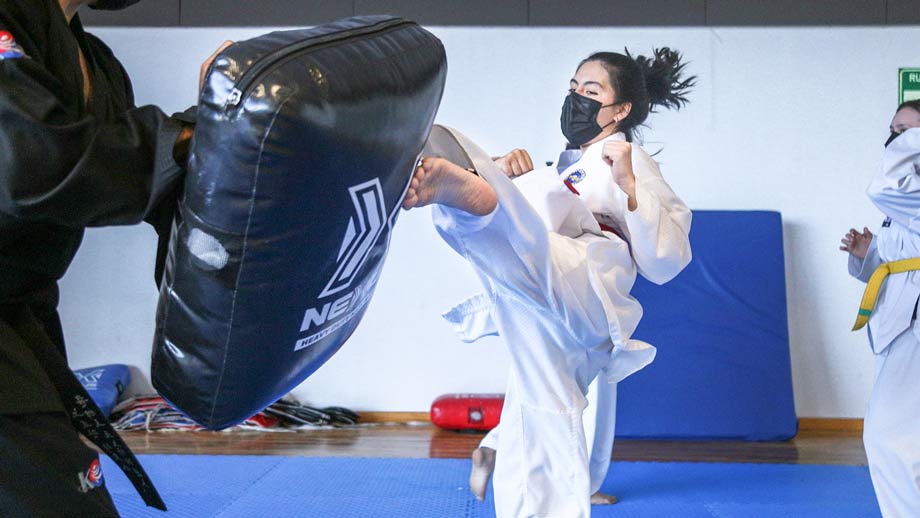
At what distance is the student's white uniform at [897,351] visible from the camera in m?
2.74

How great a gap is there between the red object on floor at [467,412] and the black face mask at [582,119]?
2144mm

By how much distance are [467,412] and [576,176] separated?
2325 mm

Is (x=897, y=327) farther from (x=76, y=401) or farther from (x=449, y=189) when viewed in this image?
(x=76, y=401)

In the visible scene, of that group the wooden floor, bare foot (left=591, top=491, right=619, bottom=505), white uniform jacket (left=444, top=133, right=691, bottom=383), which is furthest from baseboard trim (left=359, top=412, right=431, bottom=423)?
white uniform jacket (left=444, top=133, right=691, bottom=383)

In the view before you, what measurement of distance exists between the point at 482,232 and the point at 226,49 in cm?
109

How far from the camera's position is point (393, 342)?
16.9 feet

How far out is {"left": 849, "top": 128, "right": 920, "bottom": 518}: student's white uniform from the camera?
2.74m

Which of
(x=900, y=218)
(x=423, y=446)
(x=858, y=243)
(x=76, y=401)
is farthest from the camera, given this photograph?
(x=423, y=446)

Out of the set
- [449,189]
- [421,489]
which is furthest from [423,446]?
[449,189]

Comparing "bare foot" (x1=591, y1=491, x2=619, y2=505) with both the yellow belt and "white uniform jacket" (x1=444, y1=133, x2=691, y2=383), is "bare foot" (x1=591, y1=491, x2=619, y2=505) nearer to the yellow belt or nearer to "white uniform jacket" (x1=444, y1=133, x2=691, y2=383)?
"white uniform jacket" (x1=444, y1=133, x2=691, y2=383)

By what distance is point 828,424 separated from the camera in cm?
502

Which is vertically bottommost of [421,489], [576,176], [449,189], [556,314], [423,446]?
[423,446]

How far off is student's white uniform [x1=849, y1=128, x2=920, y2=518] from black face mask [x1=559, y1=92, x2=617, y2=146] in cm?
105

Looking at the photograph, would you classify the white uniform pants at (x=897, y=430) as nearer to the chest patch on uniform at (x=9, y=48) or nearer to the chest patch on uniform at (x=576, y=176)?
the chest patch on uniform at (x=576, y=176)
